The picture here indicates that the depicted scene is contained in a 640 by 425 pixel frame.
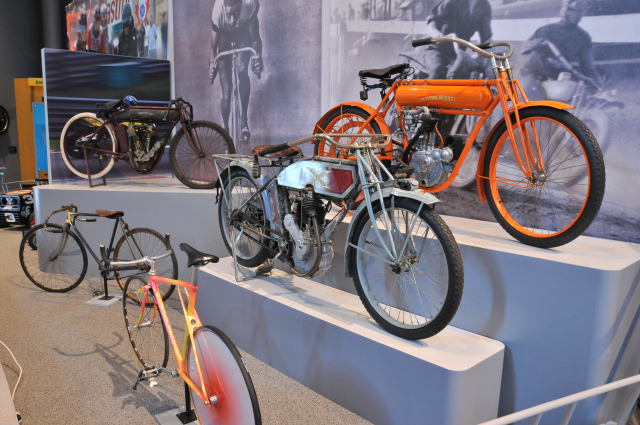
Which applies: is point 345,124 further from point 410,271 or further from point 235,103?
point 235,103

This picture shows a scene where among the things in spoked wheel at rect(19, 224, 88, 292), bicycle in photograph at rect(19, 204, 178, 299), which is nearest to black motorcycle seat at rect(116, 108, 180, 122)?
bicycle in photograph at rect(19, 204, 178, 299)

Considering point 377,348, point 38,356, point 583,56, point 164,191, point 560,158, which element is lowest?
point 38,356

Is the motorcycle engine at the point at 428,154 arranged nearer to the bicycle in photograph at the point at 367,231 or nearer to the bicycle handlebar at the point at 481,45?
the bicycle in photograph at the point at 367,231

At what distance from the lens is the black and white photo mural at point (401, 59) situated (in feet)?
9.28

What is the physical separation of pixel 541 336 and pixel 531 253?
40cm

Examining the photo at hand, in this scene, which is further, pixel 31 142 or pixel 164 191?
pixel 31 142

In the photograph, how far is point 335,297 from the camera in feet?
10.5

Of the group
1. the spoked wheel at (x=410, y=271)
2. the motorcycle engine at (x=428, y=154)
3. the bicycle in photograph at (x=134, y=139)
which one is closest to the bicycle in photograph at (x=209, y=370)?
the spoked wheel at (x=410, y=271)

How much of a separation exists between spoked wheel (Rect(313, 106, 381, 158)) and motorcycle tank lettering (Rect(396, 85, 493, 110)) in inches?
15.7

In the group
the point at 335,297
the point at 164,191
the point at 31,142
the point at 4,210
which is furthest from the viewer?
the point at 31,142

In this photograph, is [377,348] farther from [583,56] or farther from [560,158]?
[583,56]

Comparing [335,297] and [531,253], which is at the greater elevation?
[531,253]

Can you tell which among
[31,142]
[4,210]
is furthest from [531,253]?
[31,142]

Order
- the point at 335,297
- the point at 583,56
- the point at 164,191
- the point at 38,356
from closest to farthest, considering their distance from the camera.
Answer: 1. the point at 583,56
2. the point at 335,297
3. the point at 38,356
4. the point at 164,191
